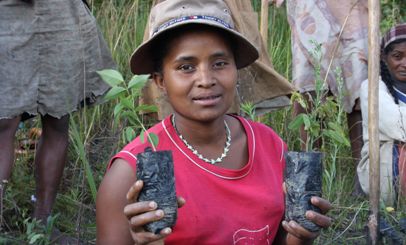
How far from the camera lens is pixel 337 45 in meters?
4.52

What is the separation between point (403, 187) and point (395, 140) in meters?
0.26

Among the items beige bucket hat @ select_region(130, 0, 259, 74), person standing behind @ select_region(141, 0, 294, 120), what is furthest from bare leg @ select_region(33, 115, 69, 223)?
beige bucket hat @ select_region(130, 0, 259, 74)

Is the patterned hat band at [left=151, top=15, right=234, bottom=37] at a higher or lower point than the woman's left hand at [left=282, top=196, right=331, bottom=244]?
higher

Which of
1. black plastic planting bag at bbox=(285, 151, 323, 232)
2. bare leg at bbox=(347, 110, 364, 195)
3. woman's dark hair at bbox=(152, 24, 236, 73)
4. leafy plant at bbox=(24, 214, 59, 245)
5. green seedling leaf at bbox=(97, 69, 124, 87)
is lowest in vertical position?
leafy plant at bbox=(24, 214, 59, 245)

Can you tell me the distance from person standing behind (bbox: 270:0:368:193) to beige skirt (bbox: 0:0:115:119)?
1244 mm

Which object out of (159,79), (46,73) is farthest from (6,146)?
(159,79)

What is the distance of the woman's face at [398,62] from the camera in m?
4.39

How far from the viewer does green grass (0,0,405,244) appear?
3.60m

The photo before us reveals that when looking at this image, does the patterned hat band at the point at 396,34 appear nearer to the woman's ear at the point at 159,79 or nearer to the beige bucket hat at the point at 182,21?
the beige bucket hat at the point at 182,21

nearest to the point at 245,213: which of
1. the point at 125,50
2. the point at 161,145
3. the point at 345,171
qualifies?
the point at 161,145

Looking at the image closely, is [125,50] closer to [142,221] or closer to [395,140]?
[395,140]

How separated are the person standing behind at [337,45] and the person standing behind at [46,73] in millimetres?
1210

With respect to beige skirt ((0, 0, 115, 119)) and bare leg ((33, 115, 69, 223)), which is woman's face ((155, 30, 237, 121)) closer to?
beige skirt ((0, 0, 115, 119))

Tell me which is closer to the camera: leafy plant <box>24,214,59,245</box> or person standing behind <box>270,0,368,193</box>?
leafy plant <box>24,214,59,245</box>
